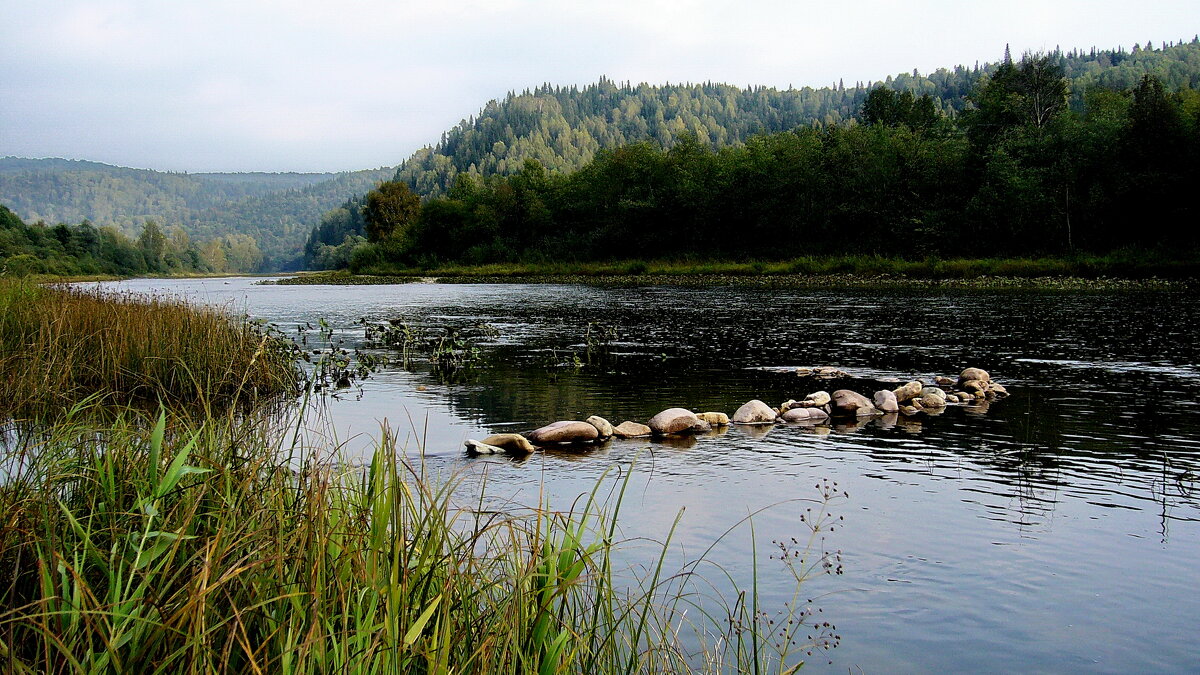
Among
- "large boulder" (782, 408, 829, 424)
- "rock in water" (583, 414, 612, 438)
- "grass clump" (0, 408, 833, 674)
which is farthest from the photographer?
"large boulder" (782, 408, 829, 424)

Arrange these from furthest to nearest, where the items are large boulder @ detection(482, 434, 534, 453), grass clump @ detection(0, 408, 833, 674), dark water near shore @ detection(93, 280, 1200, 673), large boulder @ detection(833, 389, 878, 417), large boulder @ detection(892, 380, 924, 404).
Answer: large boulder @ detection(892, 380, 924, 404) < large boulder @ detection(833, 389, 878, 417) < large boulder @ detection(482, 434, 534, 453) < dark water near shore @ detection(93, 280, 1200, 673) < grass clump @ detection(0, 408, 833, 674)

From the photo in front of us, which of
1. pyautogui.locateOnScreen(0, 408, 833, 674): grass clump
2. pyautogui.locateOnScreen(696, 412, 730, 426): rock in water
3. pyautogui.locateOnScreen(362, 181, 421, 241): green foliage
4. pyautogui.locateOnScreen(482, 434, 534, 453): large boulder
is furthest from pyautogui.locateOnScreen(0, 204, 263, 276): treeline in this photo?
pyautogui.locateOnScreen(0, 408, 833, 674): grass clump

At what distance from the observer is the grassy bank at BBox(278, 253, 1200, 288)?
156ft

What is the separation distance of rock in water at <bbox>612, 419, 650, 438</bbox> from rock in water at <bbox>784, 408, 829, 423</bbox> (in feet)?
8.02

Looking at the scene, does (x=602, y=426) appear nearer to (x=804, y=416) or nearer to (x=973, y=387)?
(x=804, y=416)

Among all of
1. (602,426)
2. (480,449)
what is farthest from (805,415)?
(480,449)

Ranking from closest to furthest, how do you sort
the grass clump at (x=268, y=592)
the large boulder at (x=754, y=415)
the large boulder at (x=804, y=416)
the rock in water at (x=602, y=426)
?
the grass clump at (x=268, y=592) → the rock in water at (x=602, y=426) → the large boulder at (x=754, y=415) → the large boulder at (x=804, y=416)

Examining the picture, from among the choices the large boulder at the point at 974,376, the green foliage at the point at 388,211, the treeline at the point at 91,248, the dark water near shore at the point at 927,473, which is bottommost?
the dark water near shore at the point at 927,473

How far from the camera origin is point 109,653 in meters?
2.78

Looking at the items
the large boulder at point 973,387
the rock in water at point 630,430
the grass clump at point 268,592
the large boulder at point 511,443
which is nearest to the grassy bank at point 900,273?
the large boulder at point 973,387

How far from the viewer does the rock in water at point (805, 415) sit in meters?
13.3

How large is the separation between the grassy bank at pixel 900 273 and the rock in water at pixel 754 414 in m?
39.0

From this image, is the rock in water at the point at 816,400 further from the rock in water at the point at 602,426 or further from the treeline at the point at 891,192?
the treeline at the point at 891,192

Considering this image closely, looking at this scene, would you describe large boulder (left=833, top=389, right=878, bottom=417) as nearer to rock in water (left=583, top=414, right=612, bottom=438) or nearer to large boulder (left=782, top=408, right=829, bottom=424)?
large boulder (left=782, top=408, right=829, bottom=424)
